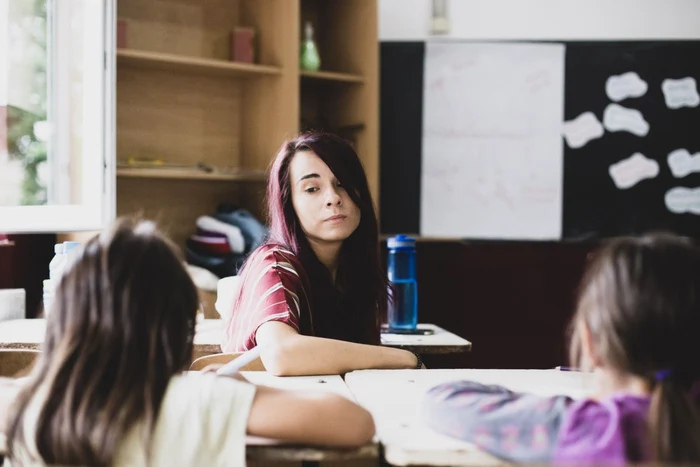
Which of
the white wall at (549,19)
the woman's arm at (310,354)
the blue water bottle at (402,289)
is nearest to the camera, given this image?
the woman's arm at (310,354)

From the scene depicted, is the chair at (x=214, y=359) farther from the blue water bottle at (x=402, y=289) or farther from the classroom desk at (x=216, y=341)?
the blue water bottle at (x=402, y=289)

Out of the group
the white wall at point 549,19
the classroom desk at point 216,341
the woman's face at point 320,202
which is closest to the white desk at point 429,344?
the classroom desk at point 216,341

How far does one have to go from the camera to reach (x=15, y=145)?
3.23 metres

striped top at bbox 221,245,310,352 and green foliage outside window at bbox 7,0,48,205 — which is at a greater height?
green foliage outside window at bbox 7,0,48,205

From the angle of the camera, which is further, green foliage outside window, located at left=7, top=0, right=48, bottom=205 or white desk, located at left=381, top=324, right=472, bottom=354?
green foliage outside window, located at left=7, top=0, right=48, bottom=205

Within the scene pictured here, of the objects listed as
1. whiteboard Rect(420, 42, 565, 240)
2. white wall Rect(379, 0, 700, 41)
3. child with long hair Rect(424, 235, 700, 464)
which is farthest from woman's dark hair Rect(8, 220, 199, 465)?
white wall Rect(379, 0, 700, 41)

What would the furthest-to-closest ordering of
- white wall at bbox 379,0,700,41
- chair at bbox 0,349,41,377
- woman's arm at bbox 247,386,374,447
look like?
1. white wall at bbox 379,0,700,41
2. chair at bbox 0,349,41,377
3. woman's arm at bbox 247,386,374,447

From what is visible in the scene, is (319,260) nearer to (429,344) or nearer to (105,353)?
(429,344)

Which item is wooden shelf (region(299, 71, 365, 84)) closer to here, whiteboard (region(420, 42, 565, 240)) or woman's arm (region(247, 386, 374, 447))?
whiteboard (region(420, 42, 565, 240))

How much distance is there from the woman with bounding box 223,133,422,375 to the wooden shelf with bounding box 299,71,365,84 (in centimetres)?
180

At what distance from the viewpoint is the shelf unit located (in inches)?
149

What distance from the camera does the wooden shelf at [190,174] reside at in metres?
3.44

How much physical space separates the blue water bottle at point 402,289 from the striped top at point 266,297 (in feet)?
2.06

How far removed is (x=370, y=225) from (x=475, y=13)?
7.64 ft
